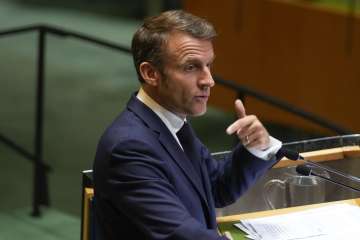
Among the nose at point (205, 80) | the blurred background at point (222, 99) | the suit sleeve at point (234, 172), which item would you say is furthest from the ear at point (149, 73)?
the blurred background at point (222, 99)

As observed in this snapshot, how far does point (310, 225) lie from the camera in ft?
8.56

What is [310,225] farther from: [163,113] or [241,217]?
[163,113]

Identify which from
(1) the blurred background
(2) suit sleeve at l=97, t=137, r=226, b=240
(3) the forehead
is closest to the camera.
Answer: (2) suit sleeve at l=97, t=137, r=226, b=240

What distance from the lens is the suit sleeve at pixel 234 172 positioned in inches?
103

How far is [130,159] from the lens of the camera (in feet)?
7.31

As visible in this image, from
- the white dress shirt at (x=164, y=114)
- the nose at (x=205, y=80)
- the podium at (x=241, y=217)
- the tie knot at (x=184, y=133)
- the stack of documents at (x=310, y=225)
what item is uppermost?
the nose at (x=205, y=80)

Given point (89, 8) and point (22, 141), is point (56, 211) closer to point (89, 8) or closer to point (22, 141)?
point (22, 141)

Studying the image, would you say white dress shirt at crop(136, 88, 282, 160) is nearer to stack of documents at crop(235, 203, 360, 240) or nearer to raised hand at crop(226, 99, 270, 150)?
raised hand at crop(226, 99, 270, 150)

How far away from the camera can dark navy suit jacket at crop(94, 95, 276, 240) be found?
85.9 inches

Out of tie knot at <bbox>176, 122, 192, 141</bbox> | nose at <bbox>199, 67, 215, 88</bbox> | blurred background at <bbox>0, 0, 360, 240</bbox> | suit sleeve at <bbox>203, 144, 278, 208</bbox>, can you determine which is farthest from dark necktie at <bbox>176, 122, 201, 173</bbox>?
blurred background at <bbox>0, 0, 360, 240</bbox>

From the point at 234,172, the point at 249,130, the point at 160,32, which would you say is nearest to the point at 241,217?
the point at 234,172

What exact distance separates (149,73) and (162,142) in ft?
0.60

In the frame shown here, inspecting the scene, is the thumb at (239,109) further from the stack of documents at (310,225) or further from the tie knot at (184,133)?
the stack of documents at (310,225)

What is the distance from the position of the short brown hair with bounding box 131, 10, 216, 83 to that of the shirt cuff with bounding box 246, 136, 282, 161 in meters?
0.37
